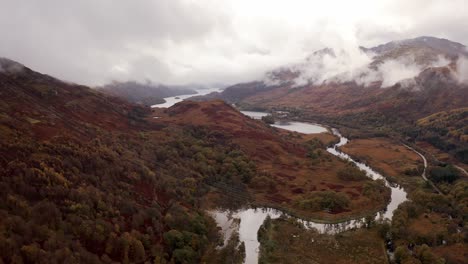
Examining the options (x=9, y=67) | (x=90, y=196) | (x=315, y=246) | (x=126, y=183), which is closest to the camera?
(x=90, y=196)

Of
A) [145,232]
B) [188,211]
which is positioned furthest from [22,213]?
[188,211]

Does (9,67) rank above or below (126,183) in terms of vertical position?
above

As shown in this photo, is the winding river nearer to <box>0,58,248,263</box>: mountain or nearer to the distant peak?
<box>0,58,248,263</box>: mountain

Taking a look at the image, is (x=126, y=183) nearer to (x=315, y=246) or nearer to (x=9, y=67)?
(x=315, y=246)

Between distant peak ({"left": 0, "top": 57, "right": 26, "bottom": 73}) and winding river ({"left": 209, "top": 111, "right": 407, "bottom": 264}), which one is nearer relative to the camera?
winding river ({"left": 209, "top": 111, "right": 407, "bottom": 264})

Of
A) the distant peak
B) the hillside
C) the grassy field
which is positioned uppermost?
the distant peak

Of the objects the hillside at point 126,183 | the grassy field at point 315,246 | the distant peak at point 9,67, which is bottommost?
the grassy field at point 315,246

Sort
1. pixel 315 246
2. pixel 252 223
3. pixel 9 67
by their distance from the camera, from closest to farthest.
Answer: pixel 315 246 < pixel 252 223 < pixel 9 67

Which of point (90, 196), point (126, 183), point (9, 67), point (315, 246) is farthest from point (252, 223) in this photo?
point (9, 67)

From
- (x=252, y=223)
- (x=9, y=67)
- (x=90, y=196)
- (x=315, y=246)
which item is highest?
→ (x=9, y=67)

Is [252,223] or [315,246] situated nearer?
[315,246]

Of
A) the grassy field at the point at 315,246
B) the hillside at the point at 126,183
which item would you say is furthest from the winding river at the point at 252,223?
the hillside at the point at 126,183

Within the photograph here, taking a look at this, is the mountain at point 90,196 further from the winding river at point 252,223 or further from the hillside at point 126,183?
the winding river at point 252,223

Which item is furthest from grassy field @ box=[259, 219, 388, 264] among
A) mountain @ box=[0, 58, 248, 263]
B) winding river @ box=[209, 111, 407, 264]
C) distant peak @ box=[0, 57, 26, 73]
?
distant peak @ box=[0, 57, 26, 73]
